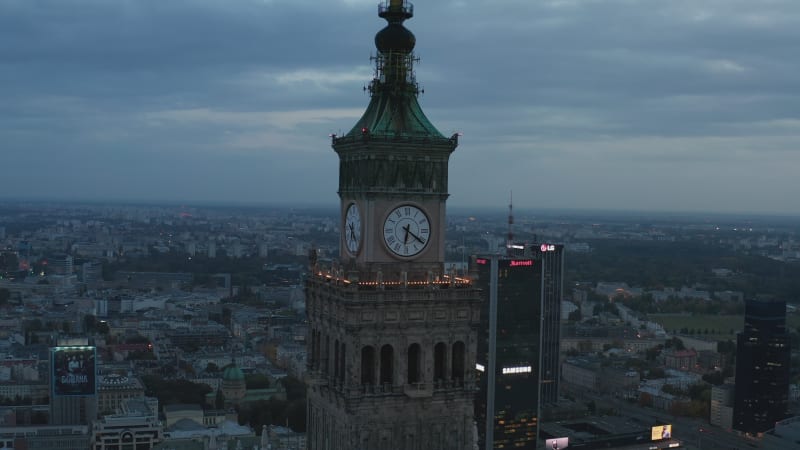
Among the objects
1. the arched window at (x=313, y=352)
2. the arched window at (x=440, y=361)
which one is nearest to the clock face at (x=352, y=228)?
the arched window at (x=313, y=352)

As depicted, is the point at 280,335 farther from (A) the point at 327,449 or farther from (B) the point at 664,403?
(A) the point at 327,449

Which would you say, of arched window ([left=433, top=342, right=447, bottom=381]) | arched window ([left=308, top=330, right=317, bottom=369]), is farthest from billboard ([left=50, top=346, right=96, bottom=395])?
arched window ([left=433, top=342, right=447, bottom=381])

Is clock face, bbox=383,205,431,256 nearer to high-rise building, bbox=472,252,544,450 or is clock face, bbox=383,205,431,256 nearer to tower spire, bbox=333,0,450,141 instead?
tower spire, bbox=333,0,450,141

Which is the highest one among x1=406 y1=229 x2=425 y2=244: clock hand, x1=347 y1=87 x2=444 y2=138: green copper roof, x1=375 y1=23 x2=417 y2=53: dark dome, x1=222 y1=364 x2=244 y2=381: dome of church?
x1=375 y1=23 x2=417 y2=53: dark dome

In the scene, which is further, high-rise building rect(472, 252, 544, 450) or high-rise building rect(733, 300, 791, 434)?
high-rise building rect(733, 300, 791, 434)

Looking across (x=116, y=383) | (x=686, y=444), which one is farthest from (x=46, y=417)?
(x=686, y=444)

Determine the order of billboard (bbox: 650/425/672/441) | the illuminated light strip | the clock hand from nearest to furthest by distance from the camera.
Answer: the clock hand < the illuminated light strip < billboard (bbox: 650/425/672/441)

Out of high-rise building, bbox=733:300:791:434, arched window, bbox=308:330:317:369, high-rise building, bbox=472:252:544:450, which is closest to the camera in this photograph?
arched window, bbox=308:330:317:369
